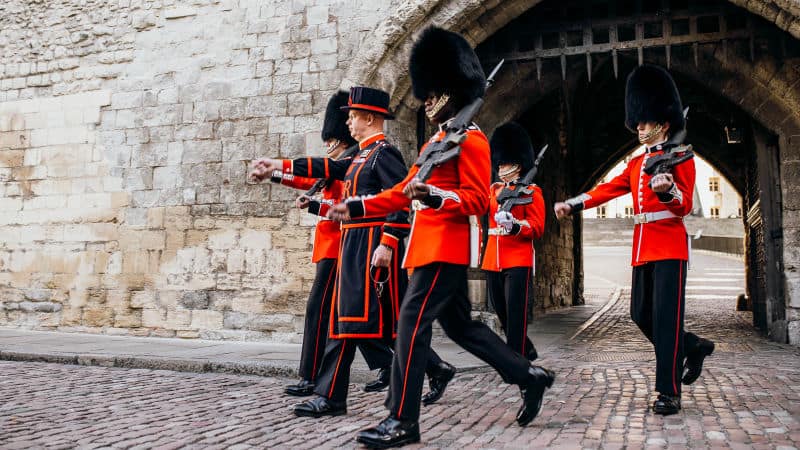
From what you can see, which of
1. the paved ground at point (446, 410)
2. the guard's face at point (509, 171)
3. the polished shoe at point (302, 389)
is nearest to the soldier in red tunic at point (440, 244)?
the paved ground at point (446, 410)

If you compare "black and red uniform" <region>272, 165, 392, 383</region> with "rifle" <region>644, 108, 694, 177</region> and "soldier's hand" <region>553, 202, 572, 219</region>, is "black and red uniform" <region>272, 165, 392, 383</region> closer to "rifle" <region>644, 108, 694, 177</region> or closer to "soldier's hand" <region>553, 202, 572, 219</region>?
"soldier's hand" <region>553, 202, 572, 219</region>

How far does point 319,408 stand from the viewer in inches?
157

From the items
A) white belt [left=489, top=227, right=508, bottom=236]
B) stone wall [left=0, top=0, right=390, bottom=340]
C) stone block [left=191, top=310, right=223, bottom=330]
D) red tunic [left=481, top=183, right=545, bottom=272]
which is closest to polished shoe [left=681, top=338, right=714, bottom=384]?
red tunic [left=481, top=183, right=545, bottom=272]

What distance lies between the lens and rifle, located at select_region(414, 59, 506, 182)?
11.2 feet

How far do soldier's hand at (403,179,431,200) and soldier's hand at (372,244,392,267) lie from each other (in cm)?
61

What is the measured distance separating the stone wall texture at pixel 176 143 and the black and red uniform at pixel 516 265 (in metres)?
2.34

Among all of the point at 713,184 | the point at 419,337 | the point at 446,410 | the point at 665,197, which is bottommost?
the point at 446,410

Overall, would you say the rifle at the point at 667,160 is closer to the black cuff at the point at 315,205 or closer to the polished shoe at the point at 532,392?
the polished shoe at the point at 532,392

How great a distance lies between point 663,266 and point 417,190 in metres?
1.70

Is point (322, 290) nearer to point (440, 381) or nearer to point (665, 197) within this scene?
point (440, 381)

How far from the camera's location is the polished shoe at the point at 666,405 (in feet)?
13.0

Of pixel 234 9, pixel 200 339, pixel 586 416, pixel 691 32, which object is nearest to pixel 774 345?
pixel 691 32

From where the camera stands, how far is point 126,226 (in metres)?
8.48

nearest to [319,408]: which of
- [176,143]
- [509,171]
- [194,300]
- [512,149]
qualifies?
[509,171]
